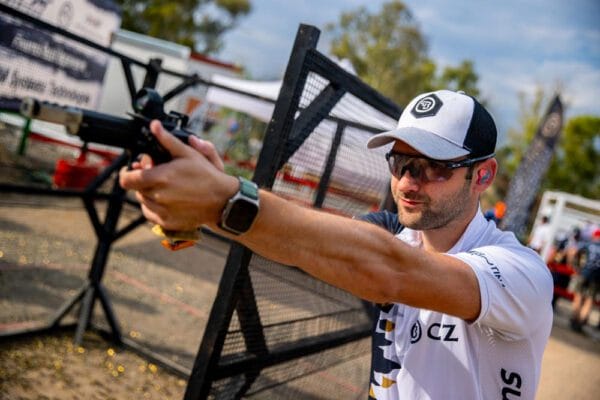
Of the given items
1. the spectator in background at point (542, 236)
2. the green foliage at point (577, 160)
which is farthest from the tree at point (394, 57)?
the spectator in background at point (542, 236)

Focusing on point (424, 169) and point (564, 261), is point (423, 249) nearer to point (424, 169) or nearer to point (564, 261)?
point (424, 169)

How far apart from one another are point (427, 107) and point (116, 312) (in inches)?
156

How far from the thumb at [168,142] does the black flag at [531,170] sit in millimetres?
10098

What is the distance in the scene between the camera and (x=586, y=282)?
33.7 feet

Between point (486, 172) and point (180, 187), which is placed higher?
point (486, 172)

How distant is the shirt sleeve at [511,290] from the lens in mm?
1437

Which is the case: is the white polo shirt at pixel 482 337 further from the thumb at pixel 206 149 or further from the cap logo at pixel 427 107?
the thumb at pixel 206 149

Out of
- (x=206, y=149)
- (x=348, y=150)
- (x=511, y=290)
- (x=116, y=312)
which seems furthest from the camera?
(x=116, y=312)

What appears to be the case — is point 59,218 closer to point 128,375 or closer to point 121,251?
point 121,251

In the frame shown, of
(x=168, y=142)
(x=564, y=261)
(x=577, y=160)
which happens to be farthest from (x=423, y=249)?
(x=577, y=160)

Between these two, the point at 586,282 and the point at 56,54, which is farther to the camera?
the point at 586,282

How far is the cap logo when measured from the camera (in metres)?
1.84

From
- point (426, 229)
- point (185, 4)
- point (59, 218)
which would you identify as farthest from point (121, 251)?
point (185, 4)

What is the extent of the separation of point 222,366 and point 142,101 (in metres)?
1.47
